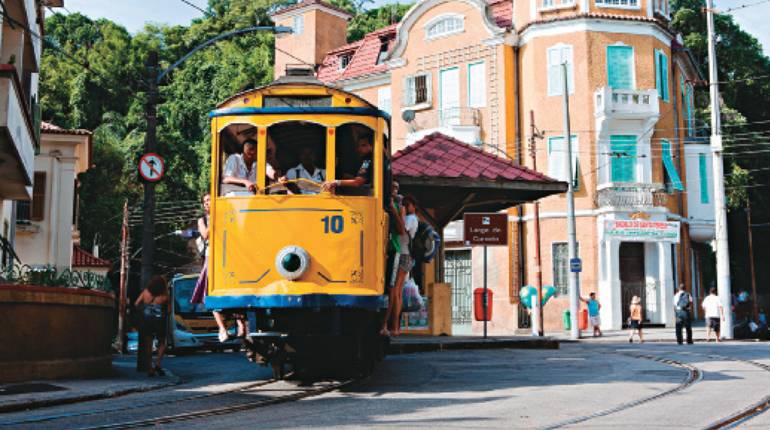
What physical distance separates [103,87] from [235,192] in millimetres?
47281

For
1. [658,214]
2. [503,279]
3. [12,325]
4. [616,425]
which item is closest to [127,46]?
[503,279]

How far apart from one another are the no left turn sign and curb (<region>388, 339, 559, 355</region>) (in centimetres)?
558

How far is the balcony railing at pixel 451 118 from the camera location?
38500 millimetres

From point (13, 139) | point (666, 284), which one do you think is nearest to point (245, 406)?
point (13, 139)

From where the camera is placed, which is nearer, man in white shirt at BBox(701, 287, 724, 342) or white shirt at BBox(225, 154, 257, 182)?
white shirt at BBox(225, 154, 257, 182)

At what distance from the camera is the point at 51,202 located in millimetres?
30172

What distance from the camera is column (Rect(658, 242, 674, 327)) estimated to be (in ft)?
116

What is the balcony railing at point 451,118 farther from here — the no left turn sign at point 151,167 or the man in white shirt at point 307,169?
the man in white shirt at point 307,169

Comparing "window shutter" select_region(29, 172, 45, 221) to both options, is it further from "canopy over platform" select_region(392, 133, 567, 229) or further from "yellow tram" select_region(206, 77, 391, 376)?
"yellow tram" select_region(206, 77, 391, 376)

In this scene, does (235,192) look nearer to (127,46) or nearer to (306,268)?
(306,268)

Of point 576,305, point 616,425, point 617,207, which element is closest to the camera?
point 616,425

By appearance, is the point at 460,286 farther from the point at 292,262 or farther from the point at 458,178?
the point at 292,262

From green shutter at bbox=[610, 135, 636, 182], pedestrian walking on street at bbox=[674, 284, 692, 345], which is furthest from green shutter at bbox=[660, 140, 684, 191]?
pedestrian walking on street at bbox=[674, 284, 692, 345]

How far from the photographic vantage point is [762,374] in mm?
13320
